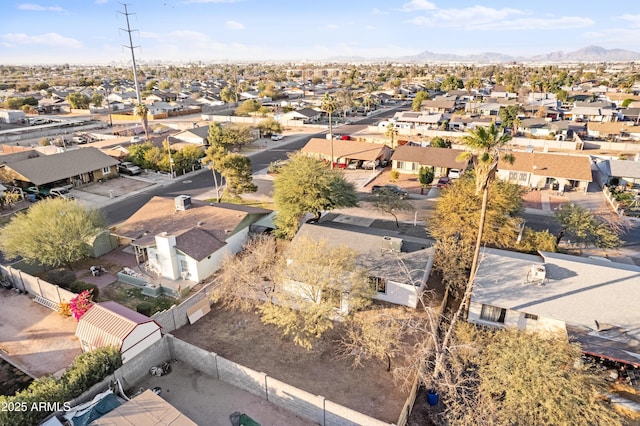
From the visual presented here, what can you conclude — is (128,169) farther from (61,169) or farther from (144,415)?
(144,415)

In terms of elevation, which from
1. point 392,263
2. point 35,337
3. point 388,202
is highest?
point 388,202

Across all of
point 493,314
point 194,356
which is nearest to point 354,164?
point 493,314

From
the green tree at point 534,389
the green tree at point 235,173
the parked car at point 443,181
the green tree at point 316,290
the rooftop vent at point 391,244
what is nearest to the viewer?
the green tree at point 534,389

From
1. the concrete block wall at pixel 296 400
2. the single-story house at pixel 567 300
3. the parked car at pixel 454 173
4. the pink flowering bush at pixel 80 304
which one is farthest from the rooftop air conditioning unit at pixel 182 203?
the parked car at pixel 454 173

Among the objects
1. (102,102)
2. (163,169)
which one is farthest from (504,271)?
(102,102)

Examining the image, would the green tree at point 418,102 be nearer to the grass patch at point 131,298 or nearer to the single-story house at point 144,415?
the grass patch at point 131,298

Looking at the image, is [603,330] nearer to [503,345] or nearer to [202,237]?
[503,345]
